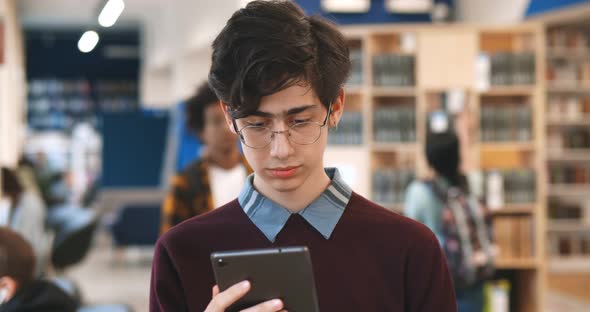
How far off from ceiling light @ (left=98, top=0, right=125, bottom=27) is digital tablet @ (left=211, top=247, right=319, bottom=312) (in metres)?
0.72

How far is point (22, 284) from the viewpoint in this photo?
1.98 metres

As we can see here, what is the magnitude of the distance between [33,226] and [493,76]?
381 centimetres

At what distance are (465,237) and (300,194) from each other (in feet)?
6.96

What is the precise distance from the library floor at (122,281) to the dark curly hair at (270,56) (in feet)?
→ 15.4

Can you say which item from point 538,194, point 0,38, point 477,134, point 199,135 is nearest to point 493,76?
point 477,134

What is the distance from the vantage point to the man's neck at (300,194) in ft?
3.77

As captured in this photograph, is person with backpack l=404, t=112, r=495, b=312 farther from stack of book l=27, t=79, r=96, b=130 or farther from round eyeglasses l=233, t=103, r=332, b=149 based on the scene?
stack of book l=27, t=79, r=96, b=130

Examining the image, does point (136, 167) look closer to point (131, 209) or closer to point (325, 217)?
point (131, 209)

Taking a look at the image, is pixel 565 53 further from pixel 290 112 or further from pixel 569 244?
pixel 290 112

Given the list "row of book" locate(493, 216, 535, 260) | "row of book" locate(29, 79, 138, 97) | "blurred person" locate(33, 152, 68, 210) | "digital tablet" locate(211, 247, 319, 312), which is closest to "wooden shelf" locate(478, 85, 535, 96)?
"row of book" locate(493, 216, 535, 260)

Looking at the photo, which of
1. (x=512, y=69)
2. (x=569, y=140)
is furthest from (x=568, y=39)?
(x=512, y=69)

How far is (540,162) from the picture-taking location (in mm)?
5867

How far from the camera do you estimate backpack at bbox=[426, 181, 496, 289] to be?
3045 millimetres

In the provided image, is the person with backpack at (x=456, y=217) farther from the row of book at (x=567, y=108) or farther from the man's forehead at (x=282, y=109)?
the row of book at (x=567, y=108)
